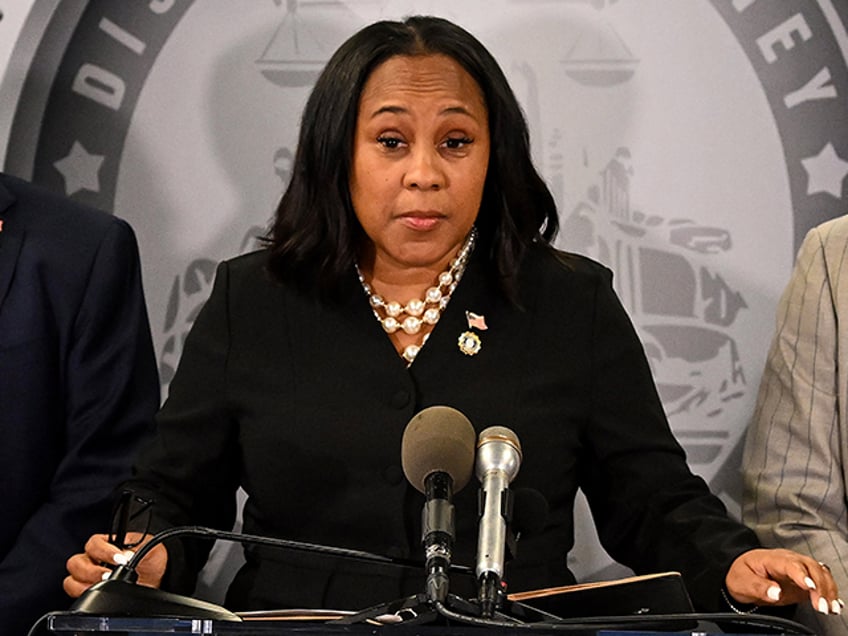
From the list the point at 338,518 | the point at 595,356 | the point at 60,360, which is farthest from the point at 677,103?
the point at 60,360

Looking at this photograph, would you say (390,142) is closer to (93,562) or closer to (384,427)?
(384,427)

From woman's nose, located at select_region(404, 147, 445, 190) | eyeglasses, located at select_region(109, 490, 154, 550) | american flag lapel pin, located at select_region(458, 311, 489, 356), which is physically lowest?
eyeglasses, located at select_region(109, 490, 154, 550)

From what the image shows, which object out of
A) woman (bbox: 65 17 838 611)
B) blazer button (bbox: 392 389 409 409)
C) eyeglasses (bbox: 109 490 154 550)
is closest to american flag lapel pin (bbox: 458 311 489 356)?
woman (bbox: 65 17 838 611)

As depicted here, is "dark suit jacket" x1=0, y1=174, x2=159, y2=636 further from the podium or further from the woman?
the podium

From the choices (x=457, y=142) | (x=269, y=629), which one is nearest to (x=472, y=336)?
(x=457, y=142)

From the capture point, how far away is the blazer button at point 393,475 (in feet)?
7.97

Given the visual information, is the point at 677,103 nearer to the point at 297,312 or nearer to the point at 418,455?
the point at 297,312

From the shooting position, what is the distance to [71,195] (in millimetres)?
3135

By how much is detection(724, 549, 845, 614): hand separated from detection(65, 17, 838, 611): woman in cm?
21

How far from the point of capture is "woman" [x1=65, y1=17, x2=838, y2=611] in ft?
8.03

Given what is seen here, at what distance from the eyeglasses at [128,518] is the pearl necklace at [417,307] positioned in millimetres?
564

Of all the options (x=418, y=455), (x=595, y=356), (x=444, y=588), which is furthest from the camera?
(x=595, y=356)

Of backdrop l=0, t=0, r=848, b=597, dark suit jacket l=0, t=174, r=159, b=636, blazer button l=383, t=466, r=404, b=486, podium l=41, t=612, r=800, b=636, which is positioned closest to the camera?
podium l=41, t=612, r=800, b=636

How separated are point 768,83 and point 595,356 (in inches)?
32.2
